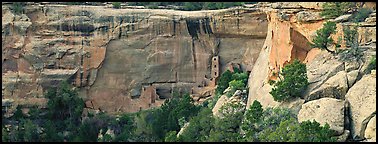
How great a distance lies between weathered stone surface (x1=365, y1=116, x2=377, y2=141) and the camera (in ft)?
105

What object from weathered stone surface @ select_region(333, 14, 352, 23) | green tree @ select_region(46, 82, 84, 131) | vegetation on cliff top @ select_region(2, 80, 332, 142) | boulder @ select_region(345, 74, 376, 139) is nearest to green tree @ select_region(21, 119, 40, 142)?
vegetation on cliff top @ select_region(2, 80, 332, 142)

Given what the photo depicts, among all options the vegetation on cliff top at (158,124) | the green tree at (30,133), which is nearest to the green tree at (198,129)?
the vegetation on cliff top at (158,124)

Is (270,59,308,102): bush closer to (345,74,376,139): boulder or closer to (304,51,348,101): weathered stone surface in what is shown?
(304,51,348,101): weathered stone surface

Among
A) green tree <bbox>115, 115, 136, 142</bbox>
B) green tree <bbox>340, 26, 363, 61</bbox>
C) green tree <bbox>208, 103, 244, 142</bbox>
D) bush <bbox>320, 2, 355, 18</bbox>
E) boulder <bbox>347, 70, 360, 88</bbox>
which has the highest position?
bush <bbox>320, 2, 355, 18</bbox>

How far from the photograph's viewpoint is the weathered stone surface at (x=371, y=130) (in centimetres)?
3206

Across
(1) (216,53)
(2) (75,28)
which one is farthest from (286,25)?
(2) (75,28)

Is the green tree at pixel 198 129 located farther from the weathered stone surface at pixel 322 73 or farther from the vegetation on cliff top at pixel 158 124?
the weathered stone surface at pixel 322 73

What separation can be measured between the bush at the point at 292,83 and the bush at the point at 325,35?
50.8 inches

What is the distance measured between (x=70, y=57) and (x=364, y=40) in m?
21.0

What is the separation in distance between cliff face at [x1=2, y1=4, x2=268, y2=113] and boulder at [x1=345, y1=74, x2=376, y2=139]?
16981 millimetres

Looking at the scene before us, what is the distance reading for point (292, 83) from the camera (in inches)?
1479

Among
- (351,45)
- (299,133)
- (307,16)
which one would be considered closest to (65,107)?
(307,16)

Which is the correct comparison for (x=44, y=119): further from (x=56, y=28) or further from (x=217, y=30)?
(x=217, y=30)

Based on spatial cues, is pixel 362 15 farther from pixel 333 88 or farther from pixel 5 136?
pixel 5 136
